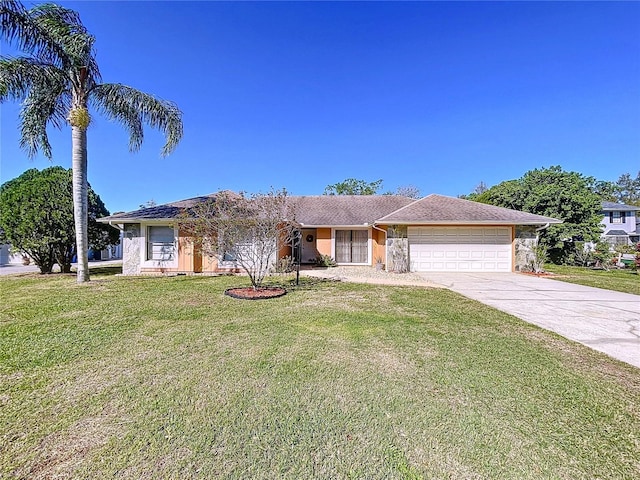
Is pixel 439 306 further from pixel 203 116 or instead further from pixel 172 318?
pixel 203 116

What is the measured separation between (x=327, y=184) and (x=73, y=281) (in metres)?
30.5

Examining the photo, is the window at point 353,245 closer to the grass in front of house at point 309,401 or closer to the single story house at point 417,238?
the single story house at point 417,238

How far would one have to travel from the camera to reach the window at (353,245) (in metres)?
16.8

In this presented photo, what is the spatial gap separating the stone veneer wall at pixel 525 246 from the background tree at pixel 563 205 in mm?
5555

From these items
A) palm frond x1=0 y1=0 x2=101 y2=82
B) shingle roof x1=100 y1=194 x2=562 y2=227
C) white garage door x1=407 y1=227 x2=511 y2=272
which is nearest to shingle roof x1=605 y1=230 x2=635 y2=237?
shingle roof x1=100 y1=194 x2=562 y2=227

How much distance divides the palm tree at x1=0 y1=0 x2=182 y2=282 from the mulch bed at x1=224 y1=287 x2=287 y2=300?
22.3ft

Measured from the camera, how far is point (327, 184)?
3775 centimetres

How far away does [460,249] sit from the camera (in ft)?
45.5

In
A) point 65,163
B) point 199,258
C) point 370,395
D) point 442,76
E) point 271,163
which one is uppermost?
point 442,76

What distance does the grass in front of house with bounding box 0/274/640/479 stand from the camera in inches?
84.8

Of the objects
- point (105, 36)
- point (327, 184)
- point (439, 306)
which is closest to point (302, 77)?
point (105, 36)

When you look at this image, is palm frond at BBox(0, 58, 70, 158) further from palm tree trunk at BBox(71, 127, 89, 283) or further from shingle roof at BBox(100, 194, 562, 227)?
shingle roof at BBox(100, 194, 562, 227)

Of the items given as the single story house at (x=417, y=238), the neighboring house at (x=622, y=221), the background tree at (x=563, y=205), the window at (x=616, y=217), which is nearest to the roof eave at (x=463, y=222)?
the single story house at (x=417, y=238)

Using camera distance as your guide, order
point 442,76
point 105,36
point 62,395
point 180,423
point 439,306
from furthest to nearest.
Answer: point 442,76
point 105,36
point 439,306
point 62,395
point 180,423
